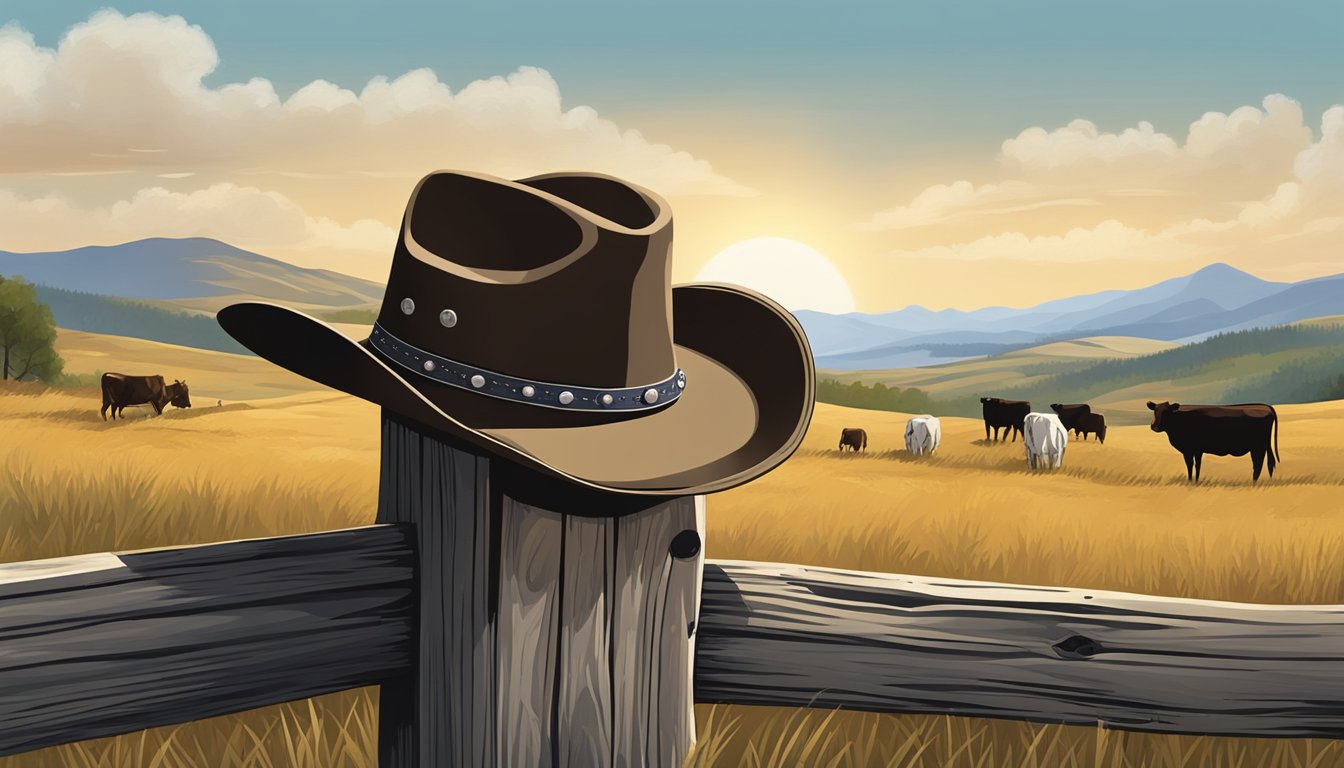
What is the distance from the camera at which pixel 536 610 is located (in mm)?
2066

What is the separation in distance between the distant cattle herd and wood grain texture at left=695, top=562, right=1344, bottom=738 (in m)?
8.83

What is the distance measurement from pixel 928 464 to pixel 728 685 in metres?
10.3

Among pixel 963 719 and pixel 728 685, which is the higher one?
pixel 728 685

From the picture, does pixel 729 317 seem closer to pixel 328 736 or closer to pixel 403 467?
pixel 403 467

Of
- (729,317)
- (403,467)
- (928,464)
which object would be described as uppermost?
(729,317)

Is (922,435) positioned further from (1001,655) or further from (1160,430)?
(1001,655)

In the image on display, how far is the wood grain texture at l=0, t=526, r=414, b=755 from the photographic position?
6.57 ft

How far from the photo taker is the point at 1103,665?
8.32ft

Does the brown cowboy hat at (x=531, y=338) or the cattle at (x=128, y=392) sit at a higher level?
the brown cowboy hat at (x=531, y=338)

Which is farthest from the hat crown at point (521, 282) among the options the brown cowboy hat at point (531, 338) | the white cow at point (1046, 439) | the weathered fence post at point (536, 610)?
the white cow at point (1046, 439)

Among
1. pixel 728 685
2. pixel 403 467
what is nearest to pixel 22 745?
pixel 403 467

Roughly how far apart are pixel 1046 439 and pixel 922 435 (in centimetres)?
212

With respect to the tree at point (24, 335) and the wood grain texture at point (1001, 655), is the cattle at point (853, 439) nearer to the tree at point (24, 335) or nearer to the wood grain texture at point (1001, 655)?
the wood grain texture at point (1001, 655)

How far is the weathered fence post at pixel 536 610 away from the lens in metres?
2.04
